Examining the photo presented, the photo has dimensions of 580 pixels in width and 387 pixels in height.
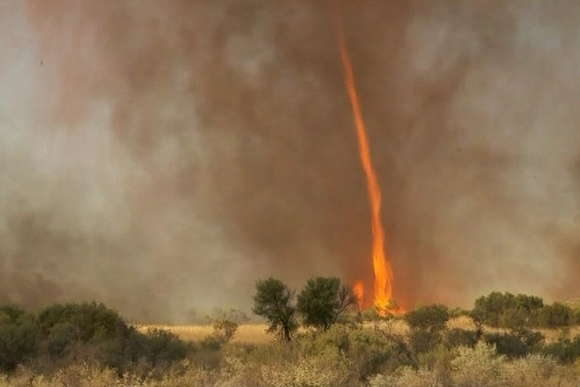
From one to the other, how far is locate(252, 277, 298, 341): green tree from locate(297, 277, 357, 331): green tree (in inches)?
32.9

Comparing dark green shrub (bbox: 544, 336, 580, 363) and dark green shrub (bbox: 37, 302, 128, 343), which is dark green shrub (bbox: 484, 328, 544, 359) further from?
dark green shrub (bbox: 37, 302, 128, 343)

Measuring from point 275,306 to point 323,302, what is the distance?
121 inches

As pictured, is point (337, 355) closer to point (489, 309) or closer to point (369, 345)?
point (369, 345)

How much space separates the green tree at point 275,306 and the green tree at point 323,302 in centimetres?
84

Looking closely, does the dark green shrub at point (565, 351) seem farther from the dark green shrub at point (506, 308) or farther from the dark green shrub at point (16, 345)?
the dark green shrub at point (16, 345)

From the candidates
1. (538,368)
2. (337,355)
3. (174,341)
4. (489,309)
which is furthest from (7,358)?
(489,309)

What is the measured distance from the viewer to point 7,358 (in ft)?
86.4

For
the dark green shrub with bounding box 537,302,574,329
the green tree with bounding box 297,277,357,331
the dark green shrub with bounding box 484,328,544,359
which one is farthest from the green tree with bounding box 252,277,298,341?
the dark green shrub with bounding box 537,302,574,329

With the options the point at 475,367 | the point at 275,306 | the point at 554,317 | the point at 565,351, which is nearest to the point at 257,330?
the point at 275,306

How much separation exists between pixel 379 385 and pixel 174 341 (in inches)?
653

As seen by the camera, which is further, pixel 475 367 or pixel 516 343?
pixel 516 343

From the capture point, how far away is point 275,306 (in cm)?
3809

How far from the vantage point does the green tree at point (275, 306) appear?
123 feet

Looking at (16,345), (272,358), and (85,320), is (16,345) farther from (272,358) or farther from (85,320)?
(272,358)
